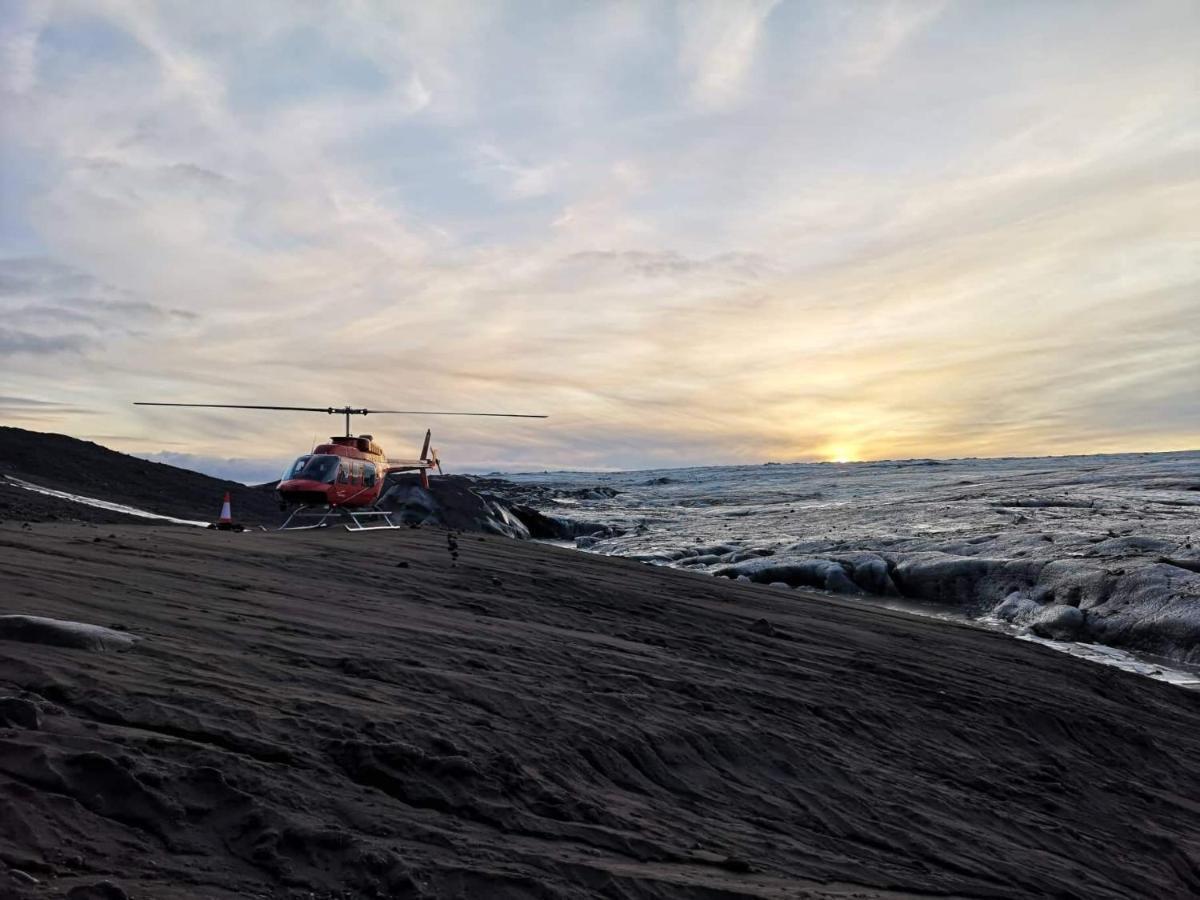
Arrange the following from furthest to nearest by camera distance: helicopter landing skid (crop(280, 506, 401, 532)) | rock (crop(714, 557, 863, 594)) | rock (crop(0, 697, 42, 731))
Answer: rock (crop(714, 557, 863, 594)), helicopter landing skid (crop(280, 506, 401, 532)), rock (crop(0, 697, 42, 731))

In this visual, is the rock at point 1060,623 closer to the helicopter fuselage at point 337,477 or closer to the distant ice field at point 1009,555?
the distant ice field at point 1009,555

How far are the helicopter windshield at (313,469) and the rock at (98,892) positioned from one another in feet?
64.0

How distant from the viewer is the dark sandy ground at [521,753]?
13.1ft

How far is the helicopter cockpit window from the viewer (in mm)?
22297

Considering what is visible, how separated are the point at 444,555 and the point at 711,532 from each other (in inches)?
939

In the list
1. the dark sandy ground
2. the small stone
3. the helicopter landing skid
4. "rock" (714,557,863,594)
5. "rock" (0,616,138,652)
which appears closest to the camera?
the dark sandy ground

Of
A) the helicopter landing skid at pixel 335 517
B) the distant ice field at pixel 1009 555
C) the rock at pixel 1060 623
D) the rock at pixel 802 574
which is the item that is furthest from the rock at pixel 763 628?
the rock at pixel 802 574

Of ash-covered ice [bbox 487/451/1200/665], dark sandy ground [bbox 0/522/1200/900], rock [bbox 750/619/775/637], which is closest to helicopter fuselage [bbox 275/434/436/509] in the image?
ash-covered ice [bbox 487/451/1200/665]

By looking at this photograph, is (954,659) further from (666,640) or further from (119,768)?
(119,768)

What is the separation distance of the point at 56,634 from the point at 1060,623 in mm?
17049

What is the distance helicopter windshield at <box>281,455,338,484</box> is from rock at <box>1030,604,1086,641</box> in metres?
15.5

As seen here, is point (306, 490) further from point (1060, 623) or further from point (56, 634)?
point (56, 634)

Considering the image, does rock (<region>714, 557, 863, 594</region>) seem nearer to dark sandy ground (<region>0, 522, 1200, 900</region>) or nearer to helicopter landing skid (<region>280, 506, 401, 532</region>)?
helicopter landing skid (<region>280, 506, 401, 532</region>)

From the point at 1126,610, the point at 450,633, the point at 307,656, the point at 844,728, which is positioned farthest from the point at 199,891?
the point at 1126,610
